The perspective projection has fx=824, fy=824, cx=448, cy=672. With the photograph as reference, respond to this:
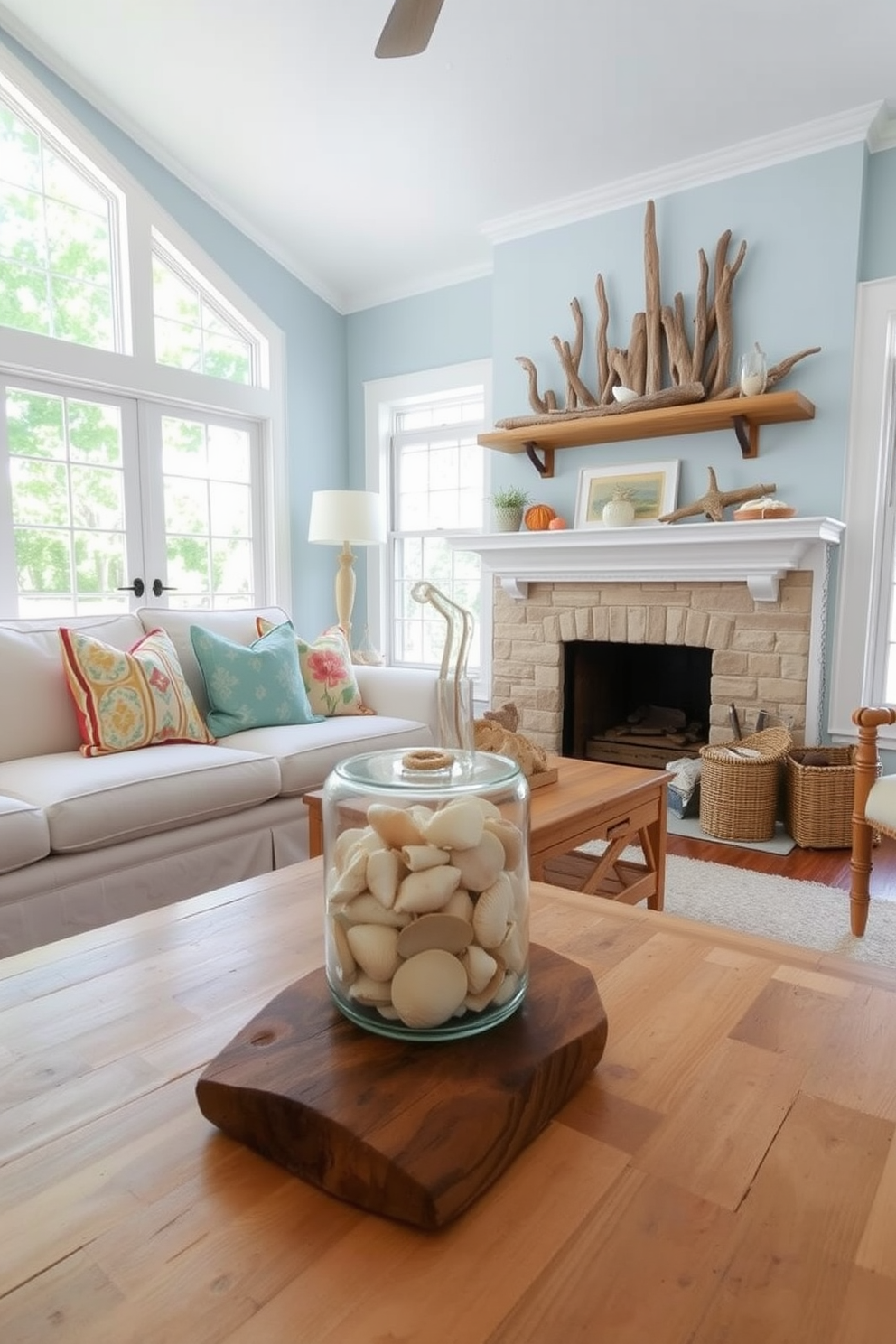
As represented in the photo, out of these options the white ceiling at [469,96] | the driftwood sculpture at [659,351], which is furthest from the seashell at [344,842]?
the white ceiling at [469,96]

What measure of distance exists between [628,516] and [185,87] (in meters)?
2.72

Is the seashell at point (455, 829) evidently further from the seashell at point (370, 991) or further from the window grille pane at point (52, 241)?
the window grille pane at point (52, 241)

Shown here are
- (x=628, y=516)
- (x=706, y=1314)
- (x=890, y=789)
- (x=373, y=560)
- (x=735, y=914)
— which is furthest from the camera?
(x=373, y=560)

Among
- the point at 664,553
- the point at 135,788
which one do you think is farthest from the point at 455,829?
the point at 664,553

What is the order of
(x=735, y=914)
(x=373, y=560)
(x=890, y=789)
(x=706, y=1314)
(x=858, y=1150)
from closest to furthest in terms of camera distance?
(x=706, y=1314)
(x=858, y=1150)
(x=890, y=789)
(x=735, y=914)
(x=373, y=560)

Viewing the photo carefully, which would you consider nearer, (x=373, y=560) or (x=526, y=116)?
(x=526, y=116)

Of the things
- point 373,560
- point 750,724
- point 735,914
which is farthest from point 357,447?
point 735,914

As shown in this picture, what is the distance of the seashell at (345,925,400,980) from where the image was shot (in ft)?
2.43

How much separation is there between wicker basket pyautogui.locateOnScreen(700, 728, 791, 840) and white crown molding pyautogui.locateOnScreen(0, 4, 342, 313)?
359 cm

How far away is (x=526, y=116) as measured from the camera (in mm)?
3428

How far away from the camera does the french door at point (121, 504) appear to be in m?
3.78

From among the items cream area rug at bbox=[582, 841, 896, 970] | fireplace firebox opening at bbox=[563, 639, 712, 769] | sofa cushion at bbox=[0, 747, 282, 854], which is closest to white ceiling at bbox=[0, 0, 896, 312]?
fireplace firebox opening at bbox=[563, 639, 712, 769]

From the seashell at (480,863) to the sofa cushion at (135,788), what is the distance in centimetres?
157

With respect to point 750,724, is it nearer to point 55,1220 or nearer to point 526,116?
point 526,116
